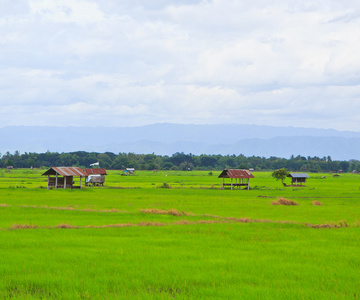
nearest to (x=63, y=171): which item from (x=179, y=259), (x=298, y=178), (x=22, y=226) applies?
(x=22, y=226)

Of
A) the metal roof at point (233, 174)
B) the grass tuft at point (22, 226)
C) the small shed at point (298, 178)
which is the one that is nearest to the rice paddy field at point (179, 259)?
the grass tuft at point (22, 226)

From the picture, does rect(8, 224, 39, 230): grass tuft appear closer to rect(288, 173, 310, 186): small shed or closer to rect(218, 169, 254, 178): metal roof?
rect(218, 169, 254, 178): metal roof

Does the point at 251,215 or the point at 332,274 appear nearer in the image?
the point at 332,274

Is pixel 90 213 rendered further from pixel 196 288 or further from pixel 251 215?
pixel 196 288

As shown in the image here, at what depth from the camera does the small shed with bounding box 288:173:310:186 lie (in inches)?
2945

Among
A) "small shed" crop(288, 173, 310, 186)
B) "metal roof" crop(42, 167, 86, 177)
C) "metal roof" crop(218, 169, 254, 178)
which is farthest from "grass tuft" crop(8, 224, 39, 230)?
"small shed" crop(288, 173, 310, 186)

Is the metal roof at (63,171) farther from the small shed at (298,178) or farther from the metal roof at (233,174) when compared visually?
the small shed at (298,178)

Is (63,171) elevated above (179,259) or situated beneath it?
elevated above

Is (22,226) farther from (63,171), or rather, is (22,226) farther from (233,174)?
(233,174)

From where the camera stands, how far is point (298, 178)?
254 feet

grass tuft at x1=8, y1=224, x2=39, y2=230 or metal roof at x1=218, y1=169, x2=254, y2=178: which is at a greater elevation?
metal roof at x1=218, y1=169, x2=254, y2=178

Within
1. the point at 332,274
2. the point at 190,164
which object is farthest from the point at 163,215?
the point at 190,164

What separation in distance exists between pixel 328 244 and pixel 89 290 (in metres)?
9.62

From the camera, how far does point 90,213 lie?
27.1m
